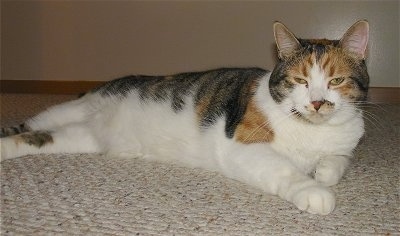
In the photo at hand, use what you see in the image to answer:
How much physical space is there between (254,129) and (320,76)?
236 millimetres

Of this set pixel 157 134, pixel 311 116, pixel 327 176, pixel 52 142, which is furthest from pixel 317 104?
pixel 52 142

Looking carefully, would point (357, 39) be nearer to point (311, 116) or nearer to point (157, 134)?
point (311, 116)

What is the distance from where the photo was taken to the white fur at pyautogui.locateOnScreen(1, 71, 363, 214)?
3.61ft

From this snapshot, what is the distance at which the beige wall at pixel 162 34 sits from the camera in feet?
9.30

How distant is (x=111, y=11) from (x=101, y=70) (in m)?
0.42

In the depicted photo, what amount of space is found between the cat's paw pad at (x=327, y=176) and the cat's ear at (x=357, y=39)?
348mm

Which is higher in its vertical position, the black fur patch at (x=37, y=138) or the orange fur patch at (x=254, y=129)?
the orange fur patch at (x=254, y=129)

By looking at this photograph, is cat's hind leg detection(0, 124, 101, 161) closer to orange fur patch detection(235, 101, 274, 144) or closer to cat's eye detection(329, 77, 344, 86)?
orange fur patch detection(235, 101, 274, 144)

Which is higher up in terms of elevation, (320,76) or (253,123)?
(320,76)

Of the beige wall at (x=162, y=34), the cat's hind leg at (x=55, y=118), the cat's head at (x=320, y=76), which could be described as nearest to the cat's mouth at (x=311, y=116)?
the cat's head at (x=320, y=76)

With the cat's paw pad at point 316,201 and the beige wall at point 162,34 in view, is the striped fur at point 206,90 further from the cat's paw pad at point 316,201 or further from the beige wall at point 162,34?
the beige wall at point 162,34

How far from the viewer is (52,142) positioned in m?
1.46

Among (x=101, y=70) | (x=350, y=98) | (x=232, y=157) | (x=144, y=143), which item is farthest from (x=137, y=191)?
(x=101, y=70)

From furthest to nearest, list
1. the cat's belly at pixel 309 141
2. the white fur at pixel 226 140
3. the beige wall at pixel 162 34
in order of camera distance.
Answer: the beige wall at pixel 162 34 < the cat's belly at pixel 309 141 < the white fur at pixel 226 140
